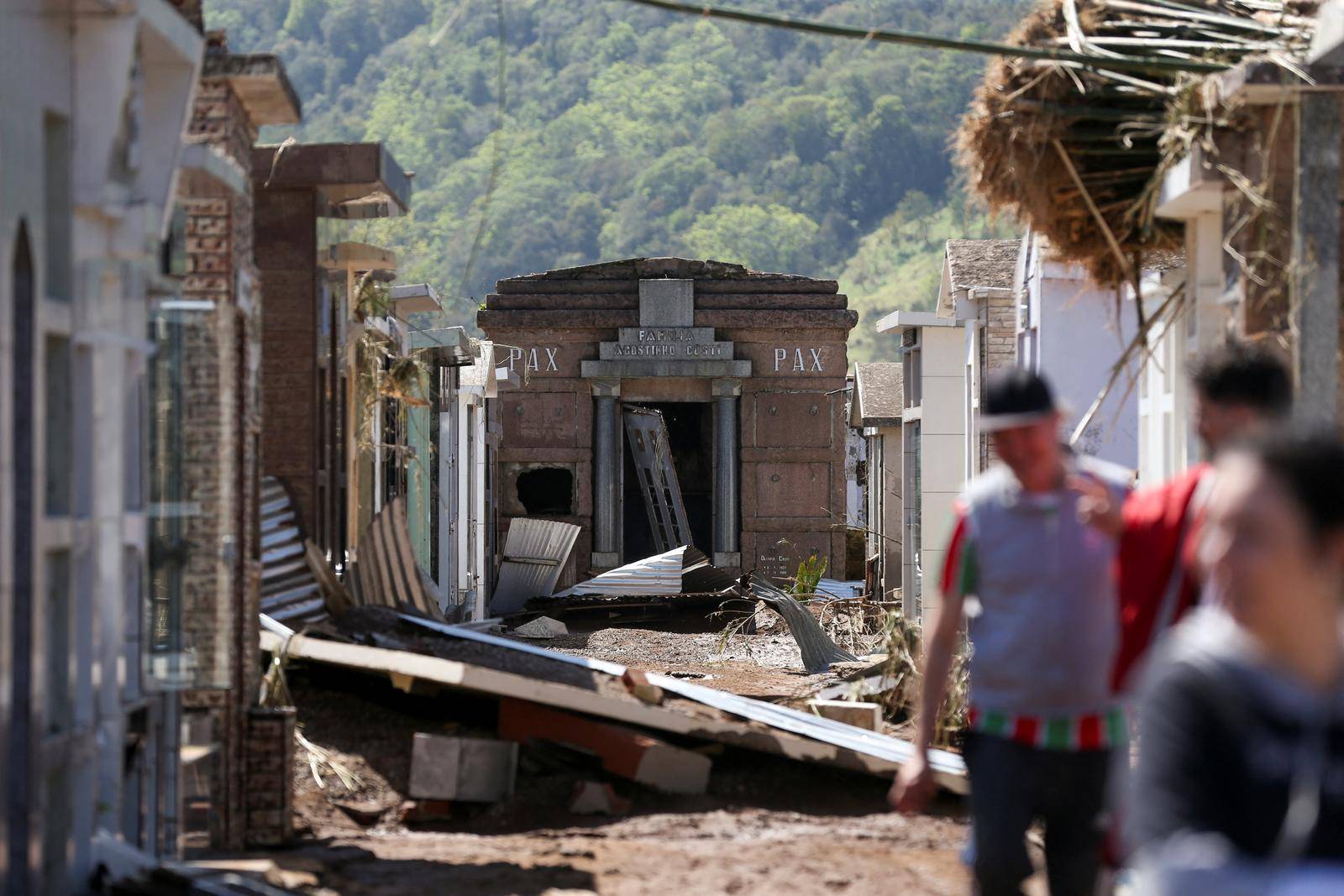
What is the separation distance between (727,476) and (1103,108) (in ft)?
83.4

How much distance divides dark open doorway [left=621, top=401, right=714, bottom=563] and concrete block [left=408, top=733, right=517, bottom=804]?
1133 inches

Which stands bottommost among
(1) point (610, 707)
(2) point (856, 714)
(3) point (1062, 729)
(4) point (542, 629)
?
(4) point (542, 629)

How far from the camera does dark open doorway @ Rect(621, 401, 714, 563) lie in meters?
39.8

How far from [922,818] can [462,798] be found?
269cm

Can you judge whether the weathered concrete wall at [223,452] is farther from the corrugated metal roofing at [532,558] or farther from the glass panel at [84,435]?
the corrugated metal roofing at [532,558]

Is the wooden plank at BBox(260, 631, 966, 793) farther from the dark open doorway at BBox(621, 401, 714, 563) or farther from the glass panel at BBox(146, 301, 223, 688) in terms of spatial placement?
the dark open doorway at BBox(621, 401, 714, 563)

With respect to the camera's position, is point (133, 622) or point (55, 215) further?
point (133, 622)

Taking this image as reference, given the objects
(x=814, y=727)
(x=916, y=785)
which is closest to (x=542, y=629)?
(x=814, y=727)

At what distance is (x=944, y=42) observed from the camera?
23.2 feet

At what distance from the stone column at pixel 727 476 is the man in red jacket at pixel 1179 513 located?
28.4 m

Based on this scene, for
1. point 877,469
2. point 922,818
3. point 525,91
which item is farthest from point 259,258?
point 525,91

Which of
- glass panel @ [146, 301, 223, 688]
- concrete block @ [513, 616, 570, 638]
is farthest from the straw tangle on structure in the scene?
concrete block @ [513, 616, 570, 638]

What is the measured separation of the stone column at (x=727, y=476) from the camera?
1312 inches

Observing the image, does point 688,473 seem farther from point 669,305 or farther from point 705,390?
point 669,305
